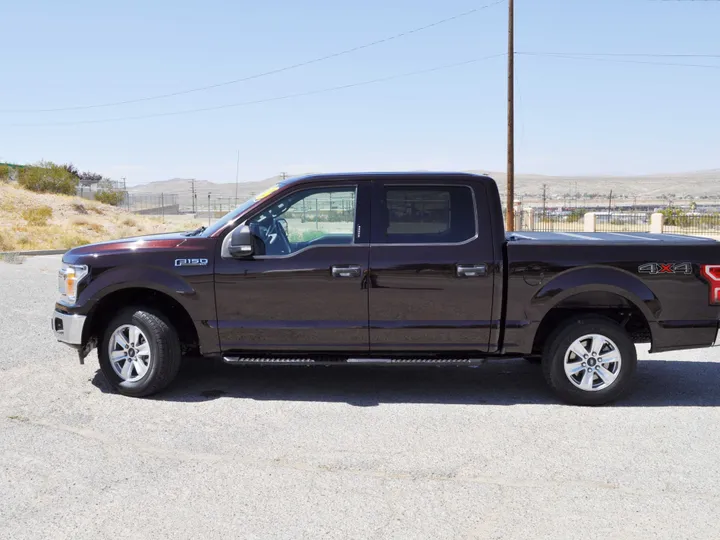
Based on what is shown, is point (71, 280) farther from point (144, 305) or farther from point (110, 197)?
point (110, 197)

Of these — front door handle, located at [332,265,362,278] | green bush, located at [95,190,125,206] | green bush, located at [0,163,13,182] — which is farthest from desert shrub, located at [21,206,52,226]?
front door handle, located at [332,265,362,278]

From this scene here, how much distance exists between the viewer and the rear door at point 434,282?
6168 mm

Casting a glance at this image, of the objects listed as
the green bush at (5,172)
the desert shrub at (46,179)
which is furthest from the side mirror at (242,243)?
the green bush at (5,172)

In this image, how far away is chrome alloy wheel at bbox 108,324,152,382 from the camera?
21.0 ft

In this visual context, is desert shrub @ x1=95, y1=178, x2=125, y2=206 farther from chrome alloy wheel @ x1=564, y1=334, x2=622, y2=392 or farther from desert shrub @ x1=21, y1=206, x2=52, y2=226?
chrome alloy wheel @ x1=564, y1=334, x2=622, y2=392

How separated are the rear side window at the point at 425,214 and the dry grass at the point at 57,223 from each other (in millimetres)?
24579

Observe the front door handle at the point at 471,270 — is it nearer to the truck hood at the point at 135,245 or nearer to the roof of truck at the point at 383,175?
the roof of truck at the point at 383,175

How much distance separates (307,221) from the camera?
6.52 m

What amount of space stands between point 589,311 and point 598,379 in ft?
2.08

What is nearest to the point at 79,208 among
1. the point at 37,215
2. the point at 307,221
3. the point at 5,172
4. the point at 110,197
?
the point at 37,215

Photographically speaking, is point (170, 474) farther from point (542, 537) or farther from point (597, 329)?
point (597, 329)

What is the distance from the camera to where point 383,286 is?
619 cm

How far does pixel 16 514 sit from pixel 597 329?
4.57 m

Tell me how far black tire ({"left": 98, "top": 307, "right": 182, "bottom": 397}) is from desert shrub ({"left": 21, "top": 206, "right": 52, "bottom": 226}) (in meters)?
38.0
